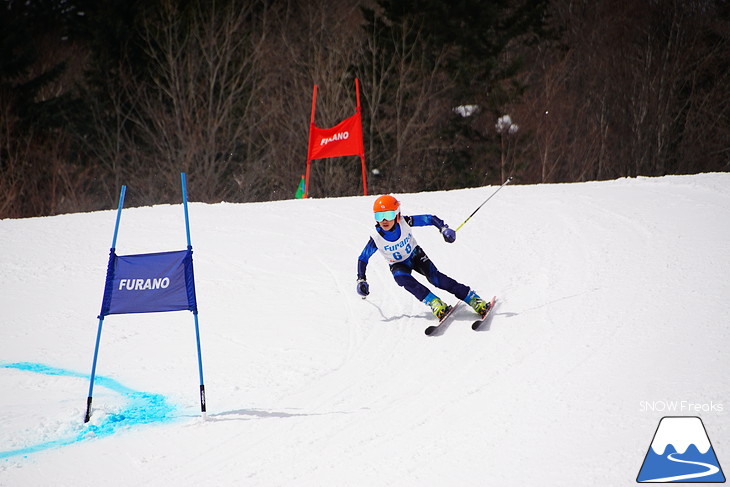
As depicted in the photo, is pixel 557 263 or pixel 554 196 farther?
pixel 554 196

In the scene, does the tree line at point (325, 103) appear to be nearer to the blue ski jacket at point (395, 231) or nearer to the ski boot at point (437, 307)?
the blue ski jacket at point (395, 231)

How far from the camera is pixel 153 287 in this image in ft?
18.4

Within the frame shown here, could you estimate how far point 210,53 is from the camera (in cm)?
2538

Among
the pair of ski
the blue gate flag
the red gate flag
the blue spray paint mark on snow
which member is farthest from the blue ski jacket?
the red gate flag

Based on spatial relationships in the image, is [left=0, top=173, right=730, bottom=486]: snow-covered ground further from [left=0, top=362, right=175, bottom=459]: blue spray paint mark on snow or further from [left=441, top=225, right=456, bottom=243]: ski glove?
[left=441, top=225, right=456, bottom=243]: ski glove

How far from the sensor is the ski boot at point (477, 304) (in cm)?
714

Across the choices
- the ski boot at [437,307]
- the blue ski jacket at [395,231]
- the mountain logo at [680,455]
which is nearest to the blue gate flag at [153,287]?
the blue ski jacket at [395,231]

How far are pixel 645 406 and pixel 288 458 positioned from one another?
8.31ft

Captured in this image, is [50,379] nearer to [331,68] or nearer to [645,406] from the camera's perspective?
[645,406]

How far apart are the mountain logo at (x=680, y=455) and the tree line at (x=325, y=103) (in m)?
20.9

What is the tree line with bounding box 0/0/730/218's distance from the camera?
25531mm

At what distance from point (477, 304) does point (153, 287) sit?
3.28 meters

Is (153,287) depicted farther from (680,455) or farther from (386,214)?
(680,455)

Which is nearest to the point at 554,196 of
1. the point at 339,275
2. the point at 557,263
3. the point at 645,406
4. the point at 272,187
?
the point at 557,263
